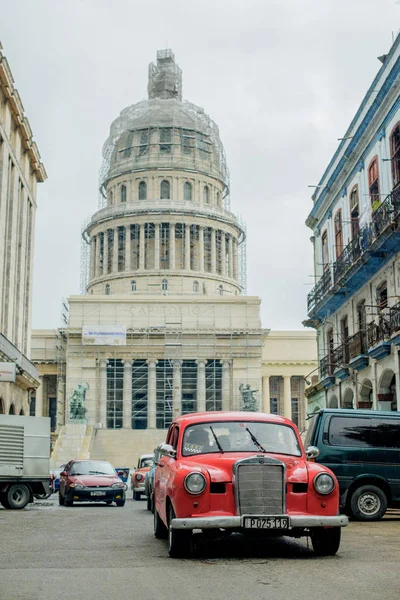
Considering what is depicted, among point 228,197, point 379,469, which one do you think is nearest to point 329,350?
point 379,469

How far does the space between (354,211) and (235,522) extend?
922 inches

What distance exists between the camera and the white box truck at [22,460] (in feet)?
74.9

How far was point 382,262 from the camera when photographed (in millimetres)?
27875

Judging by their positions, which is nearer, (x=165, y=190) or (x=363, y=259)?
(x=363, y=259)

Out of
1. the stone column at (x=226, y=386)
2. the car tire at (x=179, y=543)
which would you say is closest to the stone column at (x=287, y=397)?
the stone column at (x=226, y=386)

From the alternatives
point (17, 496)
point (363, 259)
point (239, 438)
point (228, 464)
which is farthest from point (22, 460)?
point (228, 464)

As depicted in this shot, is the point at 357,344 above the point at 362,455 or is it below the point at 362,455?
above

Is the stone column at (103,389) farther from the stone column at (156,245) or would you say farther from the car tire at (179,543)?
the car tire at (179,543)

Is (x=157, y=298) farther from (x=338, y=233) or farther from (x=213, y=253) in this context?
(x=338, y=233)

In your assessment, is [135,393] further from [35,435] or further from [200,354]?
[35,435]

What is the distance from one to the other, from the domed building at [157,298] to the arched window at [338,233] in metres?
29.3

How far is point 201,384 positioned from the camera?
257 feet

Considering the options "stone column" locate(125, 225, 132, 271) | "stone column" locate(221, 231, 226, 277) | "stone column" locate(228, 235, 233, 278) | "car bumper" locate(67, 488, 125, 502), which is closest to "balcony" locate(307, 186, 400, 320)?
"car bumper" locate(67, 488, 125, 502)

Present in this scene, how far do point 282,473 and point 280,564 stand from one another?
104cm
